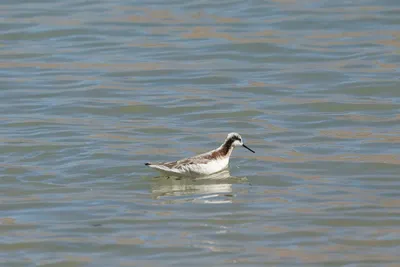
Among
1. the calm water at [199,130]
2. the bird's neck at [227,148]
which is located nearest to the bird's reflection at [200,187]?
the calm water at [199,130]

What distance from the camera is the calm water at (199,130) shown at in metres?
12.6

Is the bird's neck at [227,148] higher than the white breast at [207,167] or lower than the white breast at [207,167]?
higher

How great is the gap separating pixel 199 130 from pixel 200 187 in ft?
11.7

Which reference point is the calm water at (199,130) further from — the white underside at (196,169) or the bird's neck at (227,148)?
the bird's neck at (227,148)

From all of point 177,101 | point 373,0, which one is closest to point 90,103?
point 177,101

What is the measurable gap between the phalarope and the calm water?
0.19m

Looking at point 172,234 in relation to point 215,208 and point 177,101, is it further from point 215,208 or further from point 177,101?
point 177,101

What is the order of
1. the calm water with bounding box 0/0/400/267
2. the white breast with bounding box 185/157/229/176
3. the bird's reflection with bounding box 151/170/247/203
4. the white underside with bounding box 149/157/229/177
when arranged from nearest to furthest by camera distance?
the calm water with bounding box 0/0/400/267 < the bird's reflection with bounding box 151/170/247/203 < the white underside with bounding box 149/157/229/177 < the white breast with bounding box 185/157/229/176

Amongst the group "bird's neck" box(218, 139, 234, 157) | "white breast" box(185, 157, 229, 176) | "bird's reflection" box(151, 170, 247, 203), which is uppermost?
"bird's neck" box(218, 139, 234, 157)

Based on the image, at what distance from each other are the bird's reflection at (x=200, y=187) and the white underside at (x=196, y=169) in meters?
0.11

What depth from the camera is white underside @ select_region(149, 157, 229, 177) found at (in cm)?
1542

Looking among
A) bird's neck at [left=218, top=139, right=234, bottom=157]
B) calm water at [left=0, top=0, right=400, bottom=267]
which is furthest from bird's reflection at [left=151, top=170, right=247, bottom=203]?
bird's neck at [left=218, top=139, right=234, bottom=157]

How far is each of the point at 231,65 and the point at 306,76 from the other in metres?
1.93

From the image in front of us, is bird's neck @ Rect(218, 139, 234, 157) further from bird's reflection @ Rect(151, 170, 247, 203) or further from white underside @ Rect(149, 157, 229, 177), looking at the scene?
bird's reflection @ Rect(151, 170, 247, 203)
